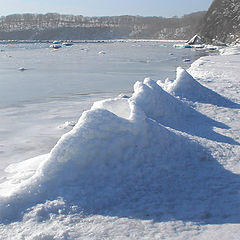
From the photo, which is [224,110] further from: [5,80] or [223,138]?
[5,80]

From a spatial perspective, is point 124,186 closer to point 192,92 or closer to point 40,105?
point 192,92

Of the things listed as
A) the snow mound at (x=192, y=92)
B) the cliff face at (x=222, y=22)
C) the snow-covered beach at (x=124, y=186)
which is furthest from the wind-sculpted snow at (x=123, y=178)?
the cliff face at (x=222, y=22)

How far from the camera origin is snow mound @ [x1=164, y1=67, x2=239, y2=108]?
21.7ft

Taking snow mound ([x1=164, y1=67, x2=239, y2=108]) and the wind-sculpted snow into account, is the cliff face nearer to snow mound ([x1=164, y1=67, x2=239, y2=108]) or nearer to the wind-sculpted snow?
snow mound ([x1=164, y1=67, x2=239, y2=108])

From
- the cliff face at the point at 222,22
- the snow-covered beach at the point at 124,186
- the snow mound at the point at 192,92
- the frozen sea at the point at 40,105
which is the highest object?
the cliff face at the point at 222,22

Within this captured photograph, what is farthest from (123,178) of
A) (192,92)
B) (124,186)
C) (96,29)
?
(96,29)

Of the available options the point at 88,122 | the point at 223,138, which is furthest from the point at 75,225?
the point at 223,138

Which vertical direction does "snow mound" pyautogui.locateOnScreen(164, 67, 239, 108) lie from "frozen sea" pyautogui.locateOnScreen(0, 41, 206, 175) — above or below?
above

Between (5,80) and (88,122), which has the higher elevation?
(88,122)

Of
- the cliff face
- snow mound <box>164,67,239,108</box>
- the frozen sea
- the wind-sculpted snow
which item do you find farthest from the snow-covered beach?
the cliff face

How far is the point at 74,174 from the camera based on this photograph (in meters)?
3.11

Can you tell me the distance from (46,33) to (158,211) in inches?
5191

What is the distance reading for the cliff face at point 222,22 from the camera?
5216 cm

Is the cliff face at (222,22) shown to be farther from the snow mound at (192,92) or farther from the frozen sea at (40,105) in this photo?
the snow mound at (192,92)
